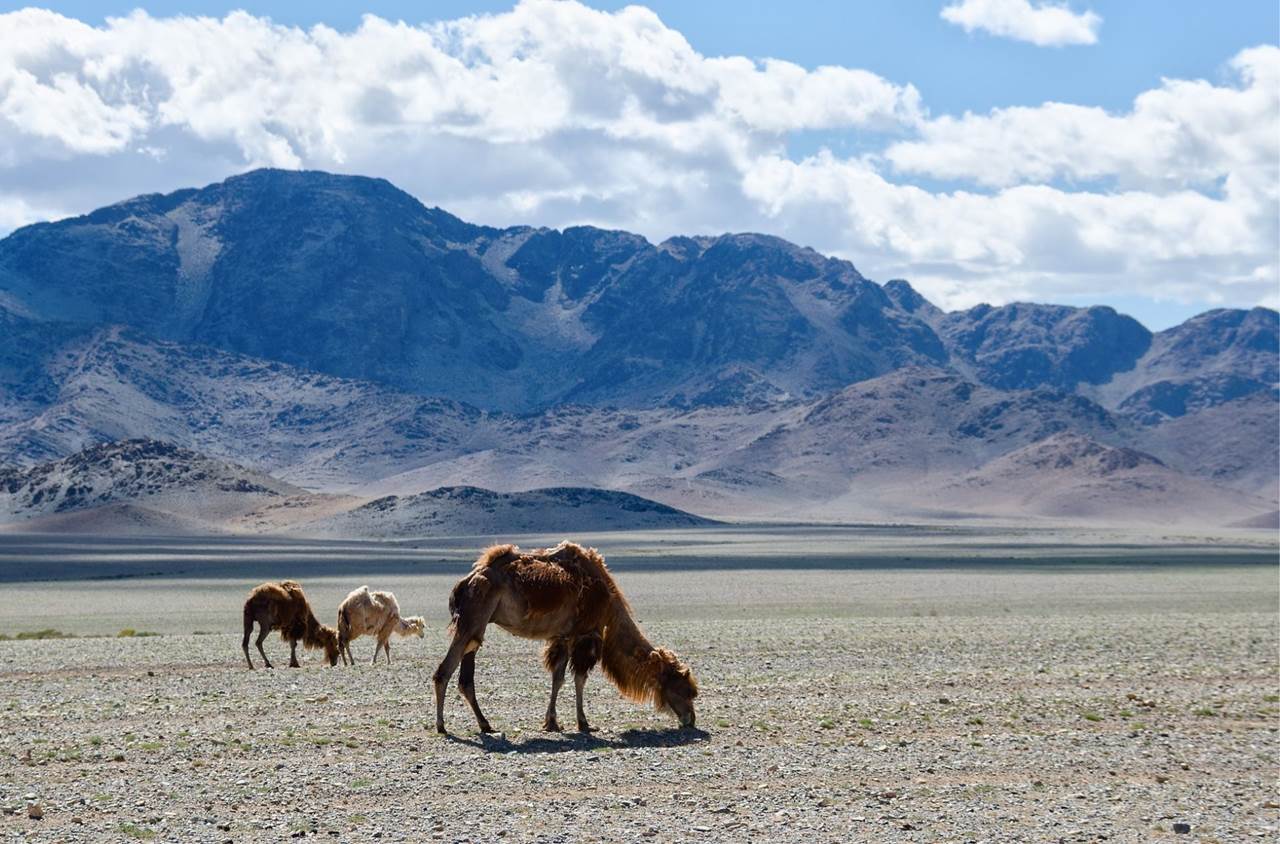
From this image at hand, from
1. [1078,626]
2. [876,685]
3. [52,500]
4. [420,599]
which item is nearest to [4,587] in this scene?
[420,599]

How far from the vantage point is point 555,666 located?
16.5m

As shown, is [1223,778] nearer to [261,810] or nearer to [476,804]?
[476,804]

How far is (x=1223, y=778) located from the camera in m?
15.0

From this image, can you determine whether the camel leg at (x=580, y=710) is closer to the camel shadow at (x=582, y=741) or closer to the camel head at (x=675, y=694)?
the camel shadow at (x=582, y=741)

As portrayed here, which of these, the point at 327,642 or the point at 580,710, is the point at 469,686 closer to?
the point at 580,710

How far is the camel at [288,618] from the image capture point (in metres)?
24.2

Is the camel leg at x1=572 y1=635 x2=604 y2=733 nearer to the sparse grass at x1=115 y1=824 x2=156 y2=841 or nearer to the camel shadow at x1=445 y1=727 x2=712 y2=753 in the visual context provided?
the camel shadow at x1=445 y1=727 x2=712 y2=753

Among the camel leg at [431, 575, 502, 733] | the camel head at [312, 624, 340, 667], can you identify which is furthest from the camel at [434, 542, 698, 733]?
the camel head at [312, 624, 340, 667]

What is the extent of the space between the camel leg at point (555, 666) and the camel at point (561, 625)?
0.03ft

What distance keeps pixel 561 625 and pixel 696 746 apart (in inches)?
72.6

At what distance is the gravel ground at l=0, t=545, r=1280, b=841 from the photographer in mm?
12578

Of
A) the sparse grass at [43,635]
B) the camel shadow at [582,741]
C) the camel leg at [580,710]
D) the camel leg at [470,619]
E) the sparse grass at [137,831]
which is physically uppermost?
the camel leg at [470,619]

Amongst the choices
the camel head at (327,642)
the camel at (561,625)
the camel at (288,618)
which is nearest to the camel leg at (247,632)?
the camel at (288,618)

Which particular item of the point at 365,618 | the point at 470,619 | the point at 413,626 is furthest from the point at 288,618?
the point at 470,619
